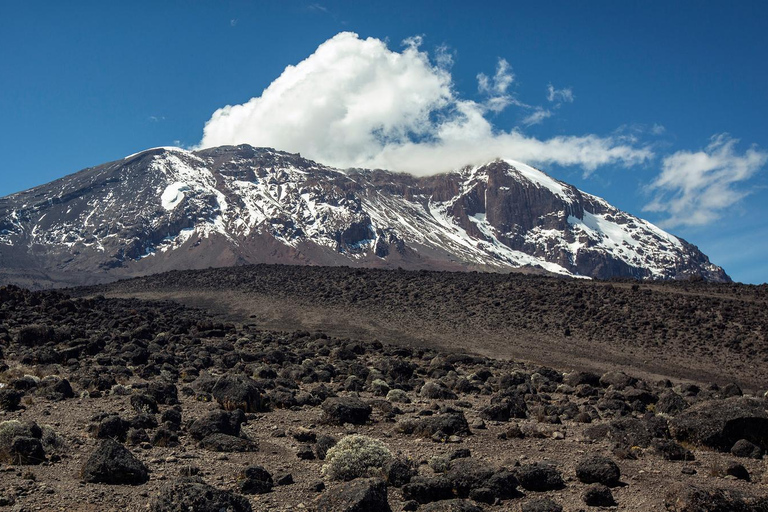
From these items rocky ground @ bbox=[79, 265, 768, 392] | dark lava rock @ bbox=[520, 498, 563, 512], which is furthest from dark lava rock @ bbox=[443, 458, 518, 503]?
rocky ground @ bbox=[79, 265, 768, 392]

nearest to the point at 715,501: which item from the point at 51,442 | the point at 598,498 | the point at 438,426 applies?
the point at 598,498

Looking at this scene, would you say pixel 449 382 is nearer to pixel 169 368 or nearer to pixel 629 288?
pixel 169 368

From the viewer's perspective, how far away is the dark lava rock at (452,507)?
9438 millimetres

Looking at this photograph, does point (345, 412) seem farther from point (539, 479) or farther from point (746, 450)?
point (746, 450)

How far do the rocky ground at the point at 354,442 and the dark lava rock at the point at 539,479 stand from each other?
0.03m

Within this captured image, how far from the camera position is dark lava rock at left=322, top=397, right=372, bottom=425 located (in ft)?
53.9

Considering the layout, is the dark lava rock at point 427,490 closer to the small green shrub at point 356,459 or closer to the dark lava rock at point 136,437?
the small green shrub at point 356,459

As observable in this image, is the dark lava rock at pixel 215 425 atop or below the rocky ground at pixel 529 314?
below

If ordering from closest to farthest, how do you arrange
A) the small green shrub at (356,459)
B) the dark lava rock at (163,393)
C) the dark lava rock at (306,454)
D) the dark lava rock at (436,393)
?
the small green shrub at (356,459) → the dark lava rock at (306,454) → the dark lava rock at (163,393) → the dark lava rock at (436,393)

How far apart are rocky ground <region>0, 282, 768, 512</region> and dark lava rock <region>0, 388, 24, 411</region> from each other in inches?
1.1

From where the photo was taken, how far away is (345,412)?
54.1 ft

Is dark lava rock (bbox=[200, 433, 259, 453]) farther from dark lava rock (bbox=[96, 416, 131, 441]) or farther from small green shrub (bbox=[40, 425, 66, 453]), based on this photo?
small green shrub (bbox=[40, 425, 66, 453])

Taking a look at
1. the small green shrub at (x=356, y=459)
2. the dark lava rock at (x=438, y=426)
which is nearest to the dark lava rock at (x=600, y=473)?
the small green shrub at (x=356, y=459)

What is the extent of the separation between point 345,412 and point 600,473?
7.09 meters
